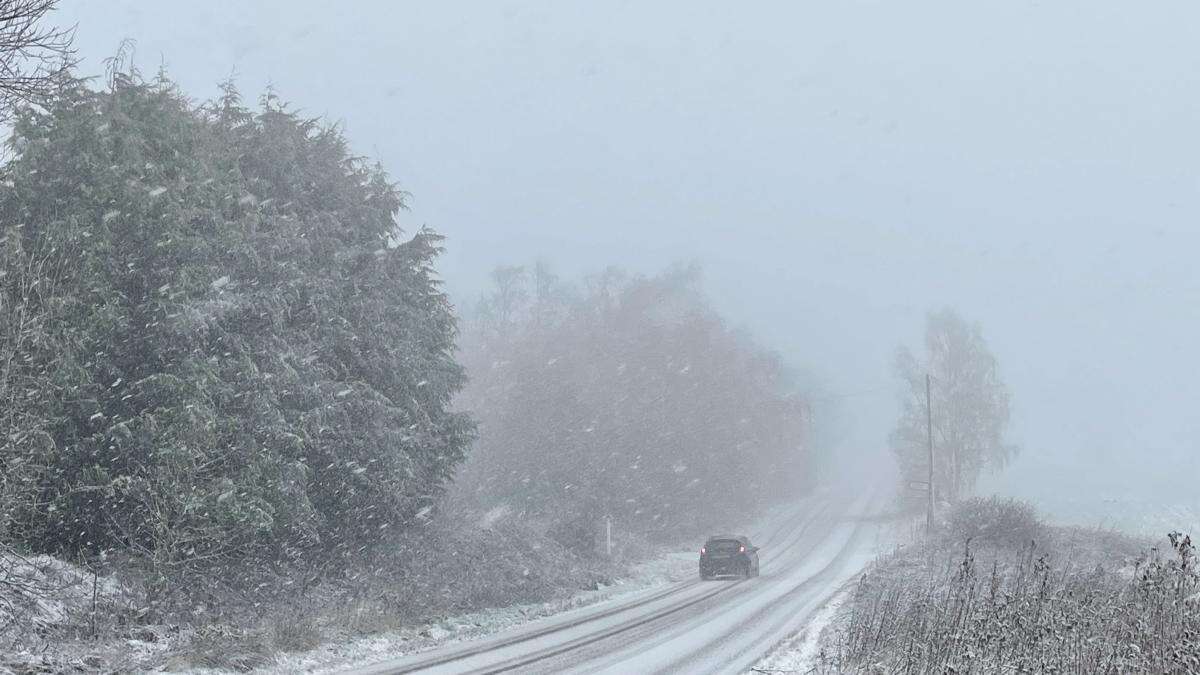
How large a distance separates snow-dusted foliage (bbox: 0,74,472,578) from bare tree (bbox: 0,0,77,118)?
2.65m

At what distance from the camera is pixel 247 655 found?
37.8 feet

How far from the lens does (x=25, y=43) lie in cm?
902

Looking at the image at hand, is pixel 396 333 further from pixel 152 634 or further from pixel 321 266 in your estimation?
pixel 152 634

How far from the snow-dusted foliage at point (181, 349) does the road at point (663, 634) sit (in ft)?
15.8

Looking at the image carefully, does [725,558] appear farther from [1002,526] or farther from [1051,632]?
[1051,632]

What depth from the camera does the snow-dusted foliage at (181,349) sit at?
13.3 metres

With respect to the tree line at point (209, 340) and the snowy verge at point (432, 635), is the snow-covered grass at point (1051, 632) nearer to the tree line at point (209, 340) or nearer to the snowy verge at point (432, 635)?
the snowy verge at point (432, 635)

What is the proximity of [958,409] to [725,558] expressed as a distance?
31765 mm

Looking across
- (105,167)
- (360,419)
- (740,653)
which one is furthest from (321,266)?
(740,653)

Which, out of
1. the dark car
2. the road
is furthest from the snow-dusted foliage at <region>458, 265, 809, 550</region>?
the road

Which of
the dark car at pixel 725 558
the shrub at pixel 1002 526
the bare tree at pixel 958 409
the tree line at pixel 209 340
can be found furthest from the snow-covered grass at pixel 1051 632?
the bare tree at pixel 958 409

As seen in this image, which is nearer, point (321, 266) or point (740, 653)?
point (740, 653)

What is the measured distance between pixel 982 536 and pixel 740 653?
20.0 m

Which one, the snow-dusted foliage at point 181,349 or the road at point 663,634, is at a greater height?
the snow-dusted foliage at point 181,349
